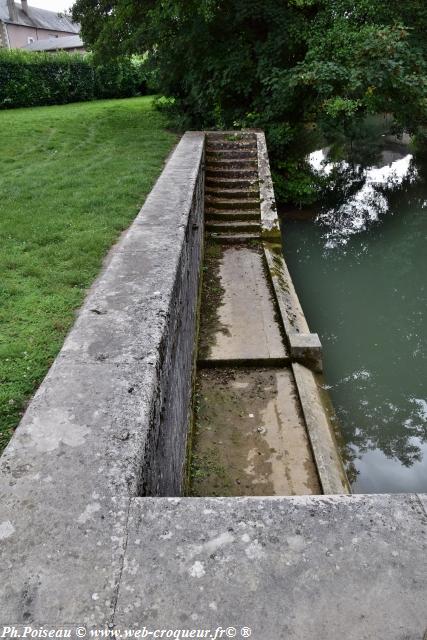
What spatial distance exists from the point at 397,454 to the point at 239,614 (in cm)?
435

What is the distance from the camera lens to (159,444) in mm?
2326

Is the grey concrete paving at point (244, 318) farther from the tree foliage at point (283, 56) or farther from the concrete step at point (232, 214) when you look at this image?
the tree foliage at point (283, 56)

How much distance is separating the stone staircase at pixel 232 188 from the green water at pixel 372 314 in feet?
4.93

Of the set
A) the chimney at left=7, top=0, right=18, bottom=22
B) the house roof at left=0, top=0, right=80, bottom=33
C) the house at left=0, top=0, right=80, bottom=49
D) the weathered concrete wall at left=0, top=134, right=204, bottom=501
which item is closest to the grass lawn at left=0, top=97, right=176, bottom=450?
the weathered concrete wall at left=0, top=134, right=204, bottom=501

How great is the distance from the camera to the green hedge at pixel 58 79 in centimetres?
2195

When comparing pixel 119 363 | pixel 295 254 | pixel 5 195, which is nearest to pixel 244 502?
pixel 119 363

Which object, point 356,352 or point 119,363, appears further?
point 356,352

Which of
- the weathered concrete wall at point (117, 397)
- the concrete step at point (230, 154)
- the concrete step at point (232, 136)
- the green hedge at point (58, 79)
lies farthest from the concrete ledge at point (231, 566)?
the green hedge at point (58, 79)

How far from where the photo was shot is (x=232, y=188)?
10164mm

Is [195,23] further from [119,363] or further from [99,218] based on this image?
[119,363]

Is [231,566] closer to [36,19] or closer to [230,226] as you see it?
[230,226]

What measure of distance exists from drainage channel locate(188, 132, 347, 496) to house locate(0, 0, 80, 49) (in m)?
50.1

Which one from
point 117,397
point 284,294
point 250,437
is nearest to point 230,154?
point 284,294

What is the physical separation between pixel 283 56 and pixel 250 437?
9718 millimetres
